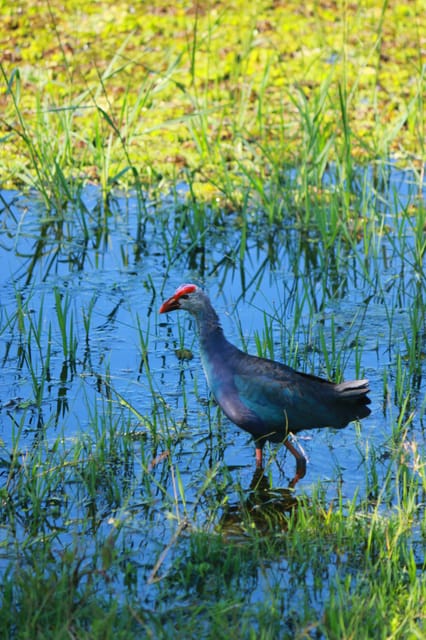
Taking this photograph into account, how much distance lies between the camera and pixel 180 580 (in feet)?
14.0

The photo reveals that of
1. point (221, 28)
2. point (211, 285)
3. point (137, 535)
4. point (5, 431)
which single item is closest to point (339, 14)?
point (221, 28)

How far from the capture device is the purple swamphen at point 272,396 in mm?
5227

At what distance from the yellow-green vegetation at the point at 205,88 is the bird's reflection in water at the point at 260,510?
3.12 meters

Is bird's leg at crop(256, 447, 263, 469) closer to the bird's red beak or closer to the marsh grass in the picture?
the marsh grass

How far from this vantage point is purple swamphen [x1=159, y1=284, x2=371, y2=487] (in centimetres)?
523

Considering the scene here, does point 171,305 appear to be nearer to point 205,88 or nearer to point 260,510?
point 260,510

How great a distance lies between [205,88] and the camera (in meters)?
9.35

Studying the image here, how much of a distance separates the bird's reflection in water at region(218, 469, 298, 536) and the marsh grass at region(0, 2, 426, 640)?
2 centimetres

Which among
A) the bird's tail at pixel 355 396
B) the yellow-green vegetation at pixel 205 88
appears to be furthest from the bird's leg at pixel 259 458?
the yellow-green vegetation at pixel 205 88

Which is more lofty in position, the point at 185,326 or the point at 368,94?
the point at 368,94

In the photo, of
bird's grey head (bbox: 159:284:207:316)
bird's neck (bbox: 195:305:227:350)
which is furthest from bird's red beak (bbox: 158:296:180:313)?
bird's neck (bbox: 195:305:227:350)

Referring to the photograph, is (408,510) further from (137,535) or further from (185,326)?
(185,326)

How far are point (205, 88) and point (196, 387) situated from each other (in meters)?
4.04

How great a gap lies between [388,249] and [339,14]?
4.31m
